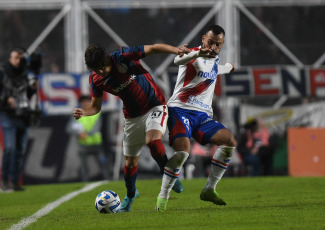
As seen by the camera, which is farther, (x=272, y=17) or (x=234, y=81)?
(x=272, y=17)

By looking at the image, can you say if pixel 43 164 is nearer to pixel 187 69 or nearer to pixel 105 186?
pixel 105 186

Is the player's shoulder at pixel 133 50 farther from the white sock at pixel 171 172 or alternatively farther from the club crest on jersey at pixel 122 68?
the white sock at pixel 171 172

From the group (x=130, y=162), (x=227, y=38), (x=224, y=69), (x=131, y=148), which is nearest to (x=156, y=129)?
(x=131, y=148)

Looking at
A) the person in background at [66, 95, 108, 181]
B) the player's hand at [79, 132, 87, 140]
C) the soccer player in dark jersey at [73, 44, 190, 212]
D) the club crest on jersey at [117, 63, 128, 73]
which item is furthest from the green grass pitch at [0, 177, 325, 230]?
the player's hand at [79, 132, 87, 140]

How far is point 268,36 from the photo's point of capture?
20609 mm

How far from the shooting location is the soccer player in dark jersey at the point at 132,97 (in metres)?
7.60

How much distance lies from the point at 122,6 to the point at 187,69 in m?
12.3

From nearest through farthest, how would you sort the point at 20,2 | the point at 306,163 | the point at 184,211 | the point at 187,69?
the point at 184,211 → the point at 187,69 → the point at 306,163 → the point at 20,2

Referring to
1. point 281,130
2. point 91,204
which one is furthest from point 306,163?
A: point 91,204

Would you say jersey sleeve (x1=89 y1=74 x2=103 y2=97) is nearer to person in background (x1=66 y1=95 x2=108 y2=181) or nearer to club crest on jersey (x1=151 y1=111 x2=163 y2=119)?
club crest on jersey (x1=151 y1=111 x2=163 y2=119)

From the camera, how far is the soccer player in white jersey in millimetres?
7719

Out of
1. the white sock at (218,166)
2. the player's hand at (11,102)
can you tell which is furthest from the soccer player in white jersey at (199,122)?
the player's hand at (11,102)

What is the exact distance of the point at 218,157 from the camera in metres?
8.12

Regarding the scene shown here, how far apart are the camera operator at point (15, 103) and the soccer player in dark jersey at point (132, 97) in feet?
15.8
